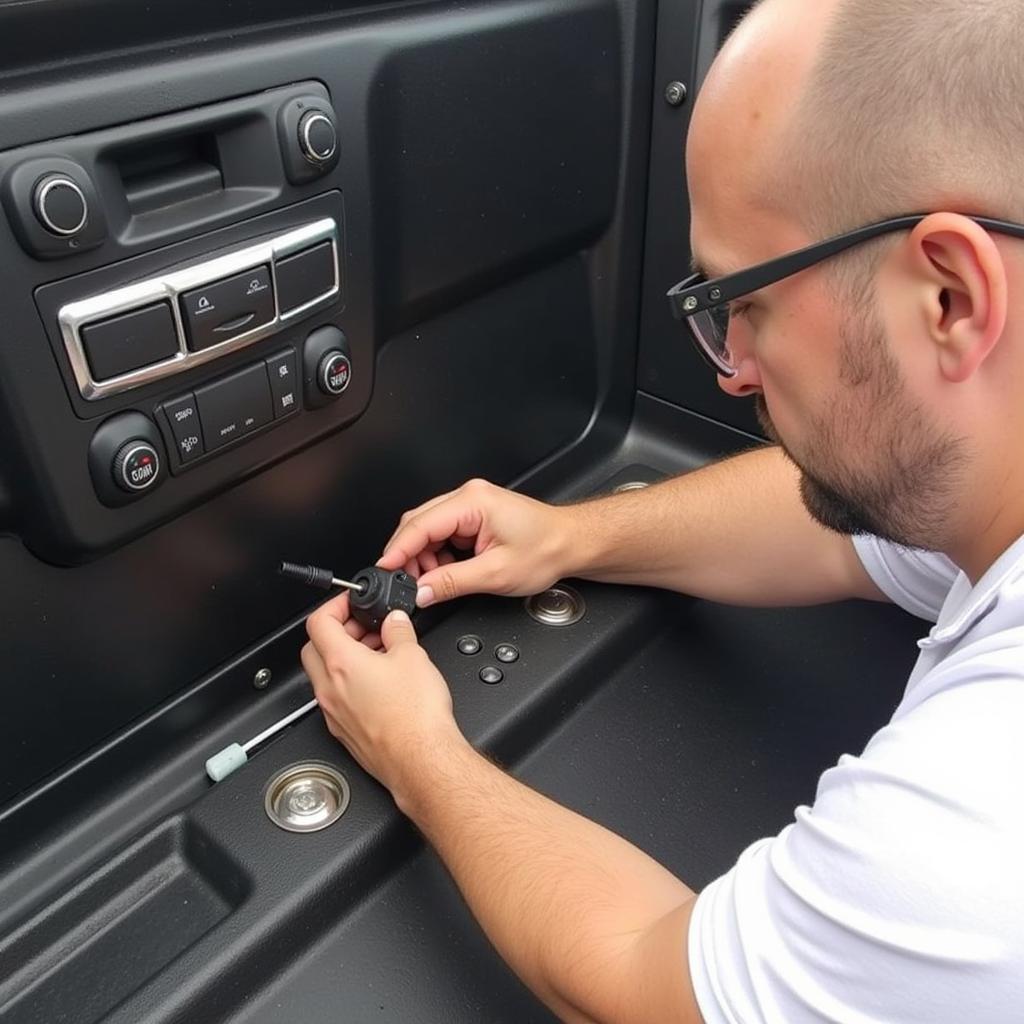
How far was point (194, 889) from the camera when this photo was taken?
2.56ft

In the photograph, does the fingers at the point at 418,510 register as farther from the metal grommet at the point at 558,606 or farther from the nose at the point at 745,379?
the nose at the point at 745,379

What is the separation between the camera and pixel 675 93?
38.9 inches

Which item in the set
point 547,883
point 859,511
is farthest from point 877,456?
point 547,883

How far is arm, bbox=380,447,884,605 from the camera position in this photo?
0.90 meters

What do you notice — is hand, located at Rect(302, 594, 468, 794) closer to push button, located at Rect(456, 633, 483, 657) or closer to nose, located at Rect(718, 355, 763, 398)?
push button, located at Rect(456, 633, 483, 657)

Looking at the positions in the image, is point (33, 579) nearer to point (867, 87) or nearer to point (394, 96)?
point (394, 96)

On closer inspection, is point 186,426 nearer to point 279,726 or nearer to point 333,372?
point 333,372

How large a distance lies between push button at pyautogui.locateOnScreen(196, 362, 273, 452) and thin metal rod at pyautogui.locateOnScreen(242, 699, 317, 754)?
245 millimetres

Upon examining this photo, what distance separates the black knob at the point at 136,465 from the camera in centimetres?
67

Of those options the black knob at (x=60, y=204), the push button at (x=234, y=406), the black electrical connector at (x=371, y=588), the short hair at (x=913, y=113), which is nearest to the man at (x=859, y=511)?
the short hair at (x=913, y=113)

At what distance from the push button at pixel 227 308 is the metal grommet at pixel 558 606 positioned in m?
0.36

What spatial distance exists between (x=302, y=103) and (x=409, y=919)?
0.53 meters

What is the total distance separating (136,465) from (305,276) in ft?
0.54

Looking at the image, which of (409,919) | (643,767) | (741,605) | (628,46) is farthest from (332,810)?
(628,46)
